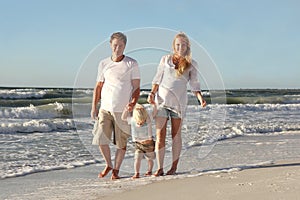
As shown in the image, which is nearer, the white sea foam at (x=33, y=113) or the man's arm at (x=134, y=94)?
the man's arm at (x=134, y=94)

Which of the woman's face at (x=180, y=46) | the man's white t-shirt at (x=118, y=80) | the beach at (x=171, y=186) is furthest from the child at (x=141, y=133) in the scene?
the woman's face at (x=180, y=46)

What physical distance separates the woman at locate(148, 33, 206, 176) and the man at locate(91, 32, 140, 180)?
0.27m

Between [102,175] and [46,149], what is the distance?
8.05ft

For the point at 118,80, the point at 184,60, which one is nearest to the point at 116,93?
the point at 118,80

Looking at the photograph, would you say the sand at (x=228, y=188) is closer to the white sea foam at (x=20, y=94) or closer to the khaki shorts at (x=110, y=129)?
the khaki shorts at (x=110, y=129)

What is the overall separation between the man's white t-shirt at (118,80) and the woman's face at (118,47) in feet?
0.24

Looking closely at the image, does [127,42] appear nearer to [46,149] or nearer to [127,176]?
[127,176]

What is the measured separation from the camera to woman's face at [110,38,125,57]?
4.46 meters

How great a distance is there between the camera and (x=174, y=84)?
466 centimetres

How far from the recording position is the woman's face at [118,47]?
446 cm

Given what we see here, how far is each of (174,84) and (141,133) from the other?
60 centimetres

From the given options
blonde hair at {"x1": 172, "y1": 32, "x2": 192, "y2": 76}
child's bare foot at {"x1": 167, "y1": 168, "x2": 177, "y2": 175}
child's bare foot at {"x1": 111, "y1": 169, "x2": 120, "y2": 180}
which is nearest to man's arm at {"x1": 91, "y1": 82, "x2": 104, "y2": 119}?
child's bare foot at {"x1": 111, "y1": 169, "x2": 120, "y2": 180}

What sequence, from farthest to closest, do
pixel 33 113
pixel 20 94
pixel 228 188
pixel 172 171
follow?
pixel 20 94 → pixel 33 113 → pixel 172 171 → pixel 228 188

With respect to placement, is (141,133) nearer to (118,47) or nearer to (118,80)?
(118,80)
